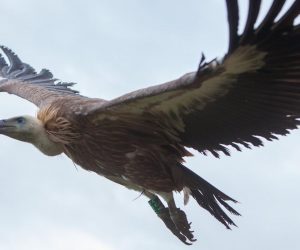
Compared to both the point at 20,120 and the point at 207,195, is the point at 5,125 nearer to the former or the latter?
the point at 20,120

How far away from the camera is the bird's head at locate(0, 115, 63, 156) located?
28.0 feet

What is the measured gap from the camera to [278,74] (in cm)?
711

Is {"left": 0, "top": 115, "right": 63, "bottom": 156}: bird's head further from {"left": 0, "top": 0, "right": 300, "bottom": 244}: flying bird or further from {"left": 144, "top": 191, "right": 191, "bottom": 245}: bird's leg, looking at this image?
{"left": 144, "top": 191, "right": 191, "bottom": 245}: bird's leg

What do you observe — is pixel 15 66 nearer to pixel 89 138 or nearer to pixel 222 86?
pixel 89 138

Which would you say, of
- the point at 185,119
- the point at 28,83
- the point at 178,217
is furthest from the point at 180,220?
the point at 28,83

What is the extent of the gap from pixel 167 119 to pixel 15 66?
15.3 feet

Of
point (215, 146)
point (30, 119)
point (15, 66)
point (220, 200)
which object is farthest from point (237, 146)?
point (15, 66)

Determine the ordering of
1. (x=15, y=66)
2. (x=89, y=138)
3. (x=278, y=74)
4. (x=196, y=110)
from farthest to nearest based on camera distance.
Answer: (x=15, y=66) → (x=89, y=138) → (x=196, y=110) → (x=278, y=74)

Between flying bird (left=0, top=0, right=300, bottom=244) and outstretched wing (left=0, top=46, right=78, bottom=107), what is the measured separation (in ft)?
0.93

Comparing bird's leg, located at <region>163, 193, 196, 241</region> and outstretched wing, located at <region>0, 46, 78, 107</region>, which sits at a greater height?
outstretched wing, located at <region>0, 46, 78, 107</region>

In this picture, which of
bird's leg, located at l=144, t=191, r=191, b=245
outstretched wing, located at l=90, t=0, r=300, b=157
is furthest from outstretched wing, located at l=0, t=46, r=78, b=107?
outstretched wing, located at l=90, t=0, r=300, b=157

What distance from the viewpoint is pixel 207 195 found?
28.1 feet

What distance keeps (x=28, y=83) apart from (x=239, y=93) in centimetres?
420

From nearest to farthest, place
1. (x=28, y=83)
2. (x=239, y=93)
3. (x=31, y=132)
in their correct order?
(x=239, y=93)
(x=31, y=132)
(x=28, y=83)
